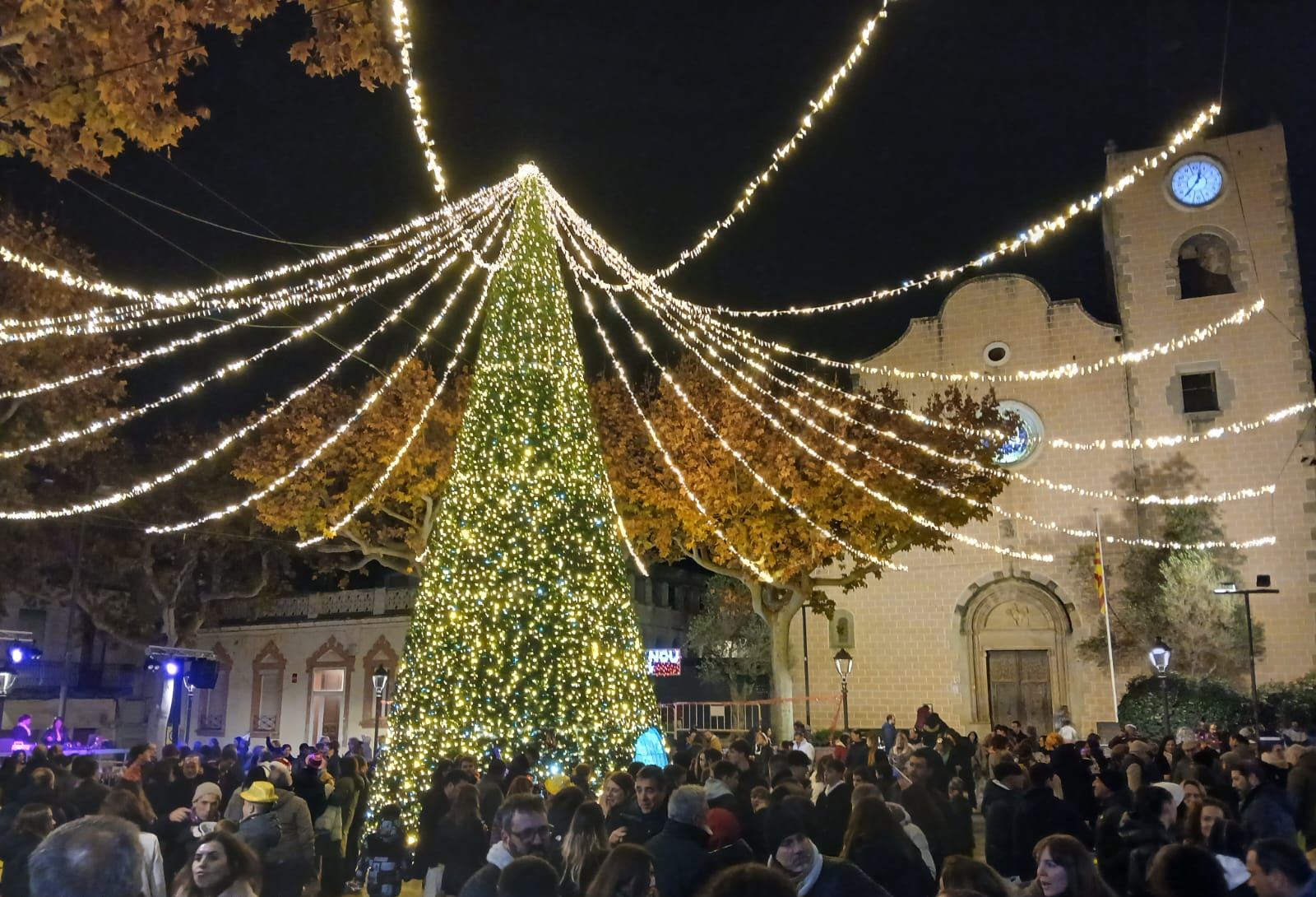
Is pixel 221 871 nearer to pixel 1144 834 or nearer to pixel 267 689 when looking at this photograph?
pixel 1144 834

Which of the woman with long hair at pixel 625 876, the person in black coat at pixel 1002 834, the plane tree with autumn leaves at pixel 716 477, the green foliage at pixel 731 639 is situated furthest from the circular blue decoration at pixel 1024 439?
the woman with long hair at pixel 625 876

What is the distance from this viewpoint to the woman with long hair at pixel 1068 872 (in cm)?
417

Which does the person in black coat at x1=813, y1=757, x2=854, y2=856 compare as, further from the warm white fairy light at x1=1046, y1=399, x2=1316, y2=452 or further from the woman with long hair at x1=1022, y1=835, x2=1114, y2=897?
the warm white fairy light at x1=1046, y1=399, x2=1316, y2=452

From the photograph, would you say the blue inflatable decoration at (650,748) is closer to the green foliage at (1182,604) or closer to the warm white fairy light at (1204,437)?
the warm white fairy light at (1204,437)

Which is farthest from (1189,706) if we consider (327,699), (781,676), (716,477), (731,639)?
(327,699)

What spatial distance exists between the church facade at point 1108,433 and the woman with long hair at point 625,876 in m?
23.2

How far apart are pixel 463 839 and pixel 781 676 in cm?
1450

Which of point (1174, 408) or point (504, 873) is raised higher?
point (1174, 408)

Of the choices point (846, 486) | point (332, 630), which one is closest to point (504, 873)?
point (846, 486)

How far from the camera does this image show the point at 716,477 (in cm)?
2038

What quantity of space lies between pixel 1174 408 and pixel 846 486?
10.2 metres

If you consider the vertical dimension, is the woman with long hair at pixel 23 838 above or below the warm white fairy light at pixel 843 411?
below

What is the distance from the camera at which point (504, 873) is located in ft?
12.7

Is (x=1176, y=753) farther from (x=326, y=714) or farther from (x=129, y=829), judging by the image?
(x=326, y=714)
